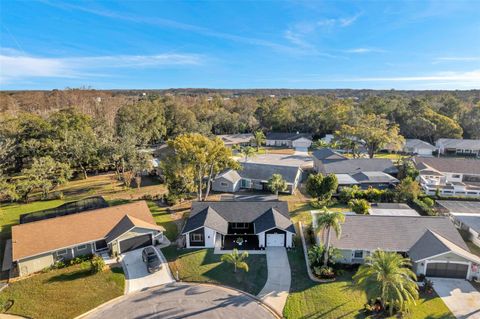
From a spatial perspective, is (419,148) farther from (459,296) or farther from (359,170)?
(459,296)

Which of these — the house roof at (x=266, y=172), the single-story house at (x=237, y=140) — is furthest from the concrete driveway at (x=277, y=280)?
the single-story house at (x=237, y=140)

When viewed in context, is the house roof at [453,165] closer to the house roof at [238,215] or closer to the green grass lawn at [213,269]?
the house roof at [238,215]

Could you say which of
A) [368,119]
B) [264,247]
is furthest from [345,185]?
[368,119]

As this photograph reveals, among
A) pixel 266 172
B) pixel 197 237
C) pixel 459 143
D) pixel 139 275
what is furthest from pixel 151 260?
pixel 459 143

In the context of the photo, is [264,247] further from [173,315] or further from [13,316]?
[13,316]

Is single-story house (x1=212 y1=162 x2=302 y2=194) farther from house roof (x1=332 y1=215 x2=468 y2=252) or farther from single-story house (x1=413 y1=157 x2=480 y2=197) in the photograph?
single-story house (x1=413 y1=157 x2=480 y2=197)
